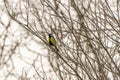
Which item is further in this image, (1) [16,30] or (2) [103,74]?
(1) [16,30]

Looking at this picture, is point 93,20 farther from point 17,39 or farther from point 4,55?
point 17,39

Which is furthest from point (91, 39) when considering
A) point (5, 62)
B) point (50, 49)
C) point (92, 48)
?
point (5, 62)

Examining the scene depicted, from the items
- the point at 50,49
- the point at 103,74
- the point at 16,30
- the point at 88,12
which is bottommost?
the point at 103,74

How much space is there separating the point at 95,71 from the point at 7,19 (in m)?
11.0

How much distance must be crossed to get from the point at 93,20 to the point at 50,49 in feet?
2.03

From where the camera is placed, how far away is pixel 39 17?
621 centimetres

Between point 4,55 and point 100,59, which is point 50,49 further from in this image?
point 4,55

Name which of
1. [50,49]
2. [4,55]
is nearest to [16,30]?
[4,55]

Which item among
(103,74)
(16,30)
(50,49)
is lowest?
(103,74)

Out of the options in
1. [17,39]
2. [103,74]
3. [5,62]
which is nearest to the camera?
[103,74]

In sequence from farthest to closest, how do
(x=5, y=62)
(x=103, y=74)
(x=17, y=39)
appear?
(x=17, y=39), (x=5, y=62), (x=103, y=74)

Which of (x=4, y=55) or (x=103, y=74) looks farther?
(x=4, y=55)

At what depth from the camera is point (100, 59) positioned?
19.7 ft

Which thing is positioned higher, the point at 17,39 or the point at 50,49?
the point at 17,39
